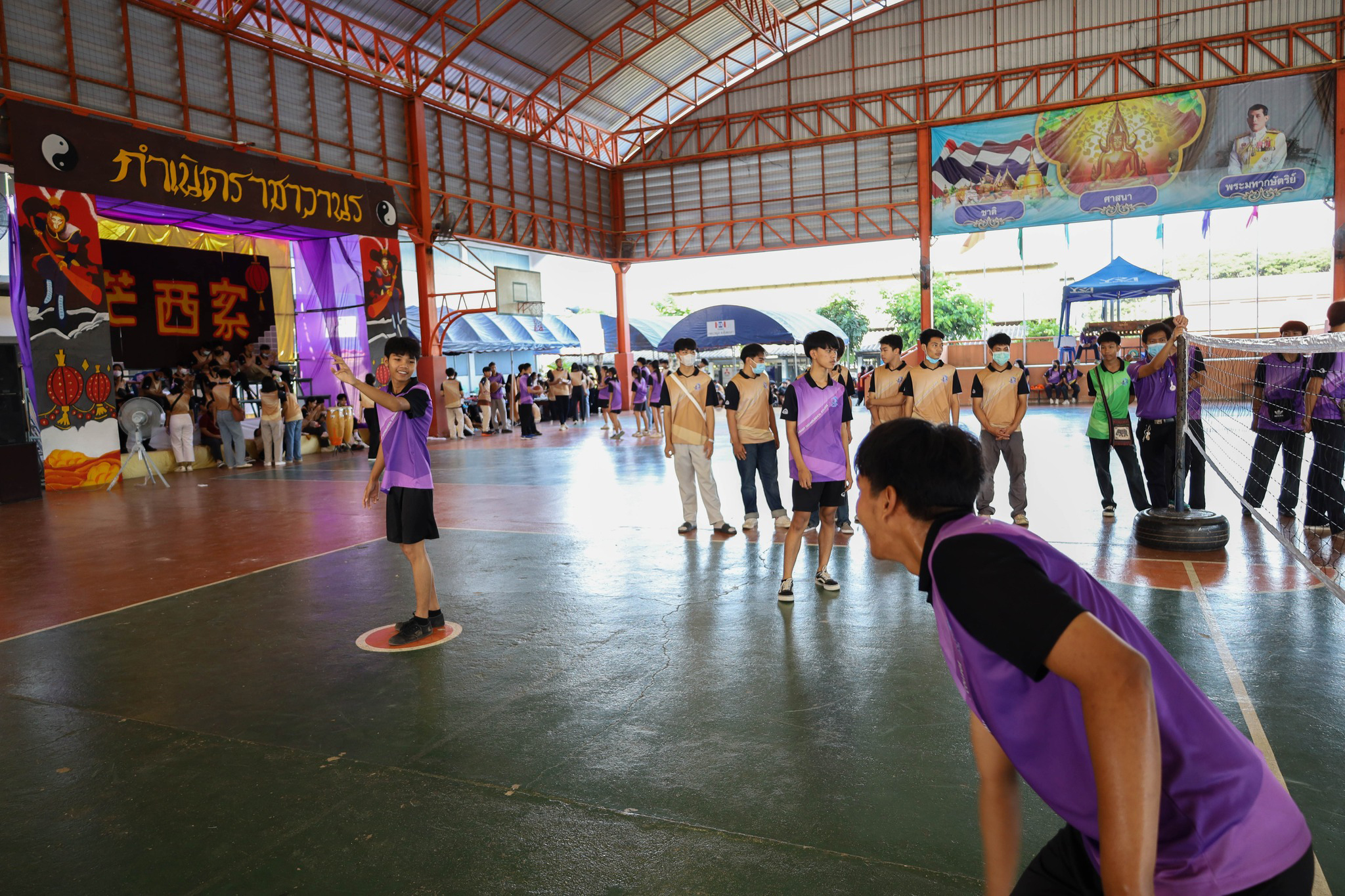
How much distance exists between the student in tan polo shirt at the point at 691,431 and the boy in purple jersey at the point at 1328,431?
15.1ft

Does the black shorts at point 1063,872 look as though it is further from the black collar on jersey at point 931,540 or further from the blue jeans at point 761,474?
the blue jeans at point 761,474

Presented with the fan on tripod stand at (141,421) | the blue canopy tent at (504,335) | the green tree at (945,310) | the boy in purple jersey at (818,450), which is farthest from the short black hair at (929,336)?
the green tree at (945,310)

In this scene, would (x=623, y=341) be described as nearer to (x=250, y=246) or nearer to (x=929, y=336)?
(x=250, y=246)

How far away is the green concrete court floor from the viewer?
274cm

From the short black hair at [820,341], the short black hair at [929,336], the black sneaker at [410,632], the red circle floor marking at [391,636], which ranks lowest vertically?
the red circle floor marking at [391,636]

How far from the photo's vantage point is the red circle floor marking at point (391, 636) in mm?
4918

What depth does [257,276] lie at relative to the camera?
1995 centimetres

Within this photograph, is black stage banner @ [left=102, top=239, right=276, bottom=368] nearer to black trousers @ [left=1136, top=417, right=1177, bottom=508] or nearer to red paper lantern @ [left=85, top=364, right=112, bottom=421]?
red paper lantern @ [left=85, top=364, right=112, bottom=421]

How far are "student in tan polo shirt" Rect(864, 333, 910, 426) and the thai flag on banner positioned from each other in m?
17.1

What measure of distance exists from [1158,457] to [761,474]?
10.8ft

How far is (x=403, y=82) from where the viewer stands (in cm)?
1986

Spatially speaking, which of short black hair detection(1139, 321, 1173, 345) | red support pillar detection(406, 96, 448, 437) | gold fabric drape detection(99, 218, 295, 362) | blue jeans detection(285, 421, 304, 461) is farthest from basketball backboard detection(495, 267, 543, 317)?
short black hair detection(1139, 321, 1173, 345)

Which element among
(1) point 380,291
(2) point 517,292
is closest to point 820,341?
(1) point 380,291

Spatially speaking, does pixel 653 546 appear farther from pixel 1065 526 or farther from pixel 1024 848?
pixel 1024 848
